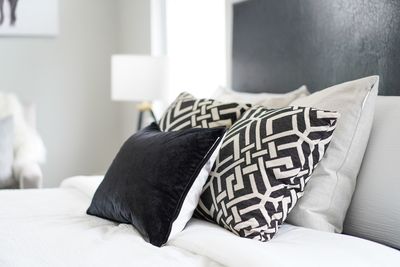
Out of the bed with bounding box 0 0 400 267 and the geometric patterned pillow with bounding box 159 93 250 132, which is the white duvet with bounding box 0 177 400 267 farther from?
the geometric patterned pillow with bounding box 159 93 250 132

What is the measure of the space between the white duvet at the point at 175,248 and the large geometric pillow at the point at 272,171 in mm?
57

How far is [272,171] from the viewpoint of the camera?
1643mm

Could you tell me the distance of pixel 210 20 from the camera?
3.54m

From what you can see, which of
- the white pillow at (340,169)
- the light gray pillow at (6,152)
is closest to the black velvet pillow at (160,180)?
the white pillow at (340,169)

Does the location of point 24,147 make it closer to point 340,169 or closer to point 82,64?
point 82,64

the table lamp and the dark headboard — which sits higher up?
the dark headboard

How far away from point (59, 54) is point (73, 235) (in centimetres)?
287

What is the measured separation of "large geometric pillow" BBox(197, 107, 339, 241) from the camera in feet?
5.36

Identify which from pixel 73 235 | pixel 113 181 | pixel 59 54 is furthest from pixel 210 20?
pixel 73 235

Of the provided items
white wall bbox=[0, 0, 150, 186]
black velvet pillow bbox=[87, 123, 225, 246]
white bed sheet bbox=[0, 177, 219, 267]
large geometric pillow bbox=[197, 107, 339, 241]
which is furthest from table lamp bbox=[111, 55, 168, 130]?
large geometric pillow bbox=[197, 107, 339, 241]

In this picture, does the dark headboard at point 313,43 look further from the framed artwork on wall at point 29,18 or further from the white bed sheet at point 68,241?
the framed artwork on wall at point 29,18

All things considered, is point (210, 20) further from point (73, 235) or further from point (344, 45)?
point (73, 235)

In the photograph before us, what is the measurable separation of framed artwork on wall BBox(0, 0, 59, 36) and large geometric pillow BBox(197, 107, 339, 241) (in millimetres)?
2897

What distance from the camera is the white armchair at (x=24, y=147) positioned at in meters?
3.19
